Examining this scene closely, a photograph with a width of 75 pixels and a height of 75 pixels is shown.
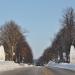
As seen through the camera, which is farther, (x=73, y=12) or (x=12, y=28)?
(x=12, y=28)

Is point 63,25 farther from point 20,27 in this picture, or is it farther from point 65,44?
point 20,27

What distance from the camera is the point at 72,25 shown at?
110 meters

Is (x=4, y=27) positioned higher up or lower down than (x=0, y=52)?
higher up

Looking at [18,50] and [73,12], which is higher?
[73,12]

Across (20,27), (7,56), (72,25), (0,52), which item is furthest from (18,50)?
(72,25)

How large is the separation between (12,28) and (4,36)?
4019 mm

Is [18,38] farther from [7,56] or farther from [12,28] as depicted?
[7,56]

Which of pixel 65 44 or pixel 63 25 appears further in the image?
pixel 65 44

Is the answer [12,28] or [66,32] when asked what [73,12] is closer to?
[66,32]

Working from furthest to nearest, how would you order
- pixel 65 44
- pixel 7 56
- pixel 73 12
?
pixel 7 56
pixel 65 44
pixel 73 12

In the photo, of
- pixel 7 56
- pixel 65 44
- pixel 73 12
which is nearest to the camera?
pixel 73 12

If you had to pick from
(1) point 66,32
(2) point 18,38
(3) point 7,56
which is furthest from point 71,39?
(3) point 7,56

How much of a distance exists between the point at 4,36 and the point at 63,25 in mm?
22394

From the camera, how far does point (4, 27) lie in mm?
122125
